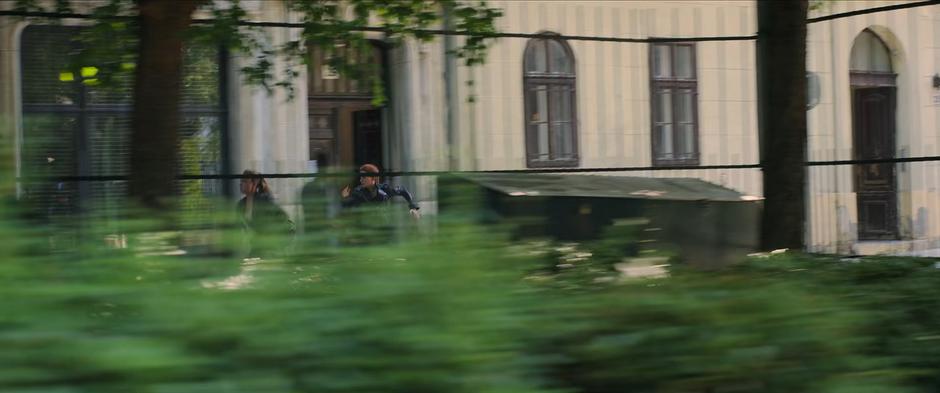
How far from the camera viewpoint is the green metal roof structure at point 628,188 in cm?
938

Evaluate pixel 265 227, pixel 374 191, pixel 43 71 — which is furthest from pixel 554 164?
pixel 265 227

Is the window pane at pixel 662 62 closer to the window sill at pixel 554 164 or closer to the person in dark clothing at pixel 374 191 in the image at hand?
the window sill at pixel 554 164

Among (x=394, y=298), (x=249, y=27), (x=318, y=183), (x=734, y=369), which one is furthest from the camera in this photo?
(x=249, y=27)

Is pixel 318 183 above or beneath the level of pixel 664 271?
above

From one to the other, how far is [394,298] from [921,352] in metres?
1.71

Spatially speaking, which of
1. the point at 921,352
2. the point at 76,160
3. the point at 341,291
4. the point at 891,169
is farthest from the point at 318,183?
the point at 76,160

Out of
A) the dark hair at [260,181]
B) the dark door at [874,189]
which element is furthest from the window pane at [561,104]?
the dark hair at [260,181]

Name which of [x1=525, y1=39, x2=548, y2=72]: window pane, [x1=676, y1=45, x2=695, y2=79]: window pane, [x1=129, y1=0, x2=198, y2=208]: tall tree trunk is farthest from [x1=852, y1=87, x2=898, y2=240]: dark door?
[x1=129, y1=0, x2=198, y2=208]: tall tree trunk

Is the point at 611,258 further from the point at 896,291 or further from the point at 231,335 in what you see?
the point at 231,335

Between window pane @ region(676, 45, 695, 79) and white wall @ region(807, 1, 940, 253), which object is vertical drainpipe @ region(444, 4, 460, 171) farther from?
white wall @ region(807, 1, 940, 253)

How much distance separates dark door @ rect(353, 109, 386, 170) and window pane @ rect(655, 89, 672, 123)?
4260 mm

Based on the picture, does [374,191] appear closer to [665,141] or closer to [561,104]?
[665,141]

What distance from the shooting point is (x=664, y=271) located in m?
3.25

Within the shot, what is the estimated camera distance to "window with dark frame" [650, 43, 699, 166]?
32.9 ft
